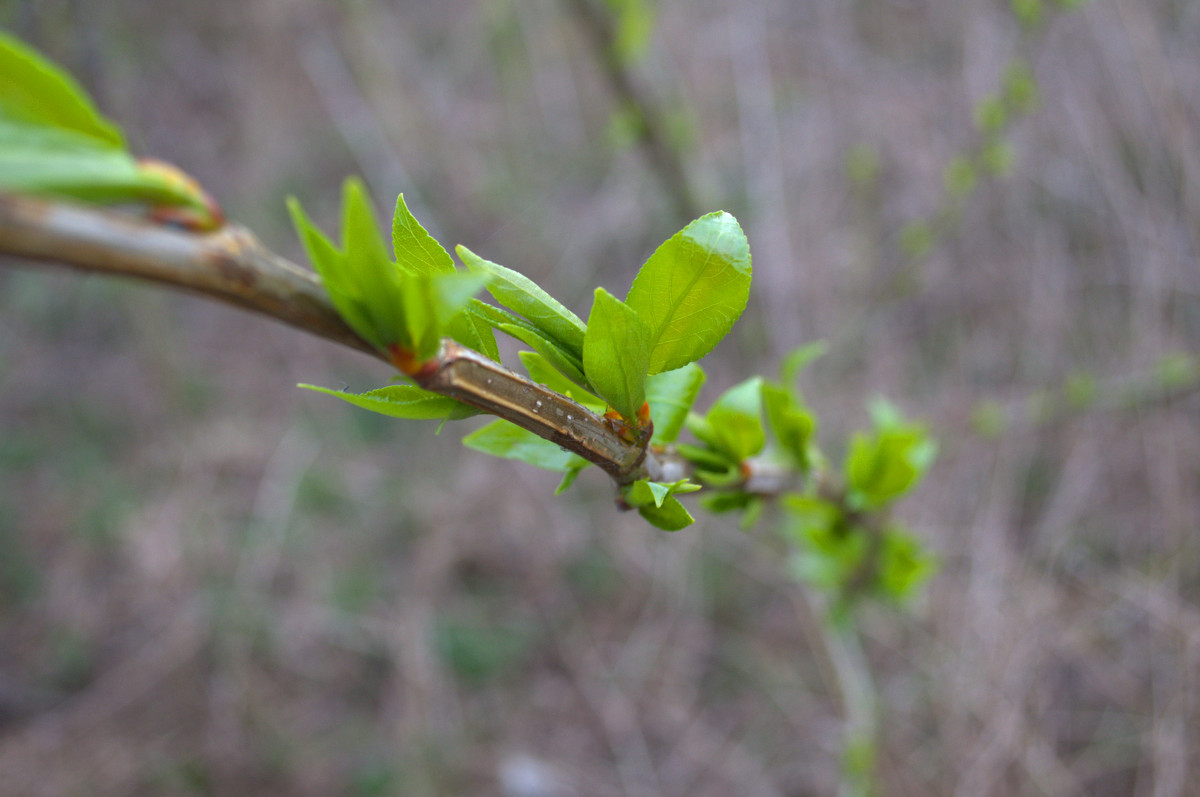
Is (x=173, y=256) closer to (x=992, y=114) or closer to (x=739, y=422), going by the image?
(x=739, y=422)

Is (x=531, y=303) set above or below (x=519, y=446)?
above

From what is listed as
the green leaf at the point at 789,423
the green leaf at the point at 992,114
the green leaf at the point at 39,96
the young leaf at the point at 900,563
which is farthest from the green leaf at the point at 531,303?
the green leaf at the point at 992,114

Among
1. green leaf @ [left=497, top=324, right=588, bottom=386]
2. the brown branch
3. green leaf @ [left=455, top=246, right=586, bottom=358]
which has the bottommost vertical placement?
green leaf @ [left=497, top=324, right=588, bottom=386]

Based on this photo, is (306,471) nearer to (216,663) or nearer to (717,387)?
(216,663)

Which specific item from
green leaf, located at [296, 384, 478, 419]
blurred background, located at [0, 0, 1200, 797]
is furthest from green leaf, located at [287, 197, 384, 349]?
blurred background, located at [0, 0, 1200, 797]

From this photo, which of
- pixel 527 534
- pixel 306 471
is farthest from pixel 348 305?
pixel 306 471

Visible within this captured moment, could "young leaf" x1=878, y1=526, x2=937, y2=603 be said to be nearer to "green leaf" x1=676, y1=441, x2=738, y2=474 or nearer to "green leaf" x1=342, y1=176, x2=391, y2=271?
"green leaf" x1=676, y1=441, x2=738, y2=474

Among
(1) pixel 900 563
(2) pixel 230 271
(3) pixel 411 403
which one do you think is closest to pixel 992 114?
(1) pixel 900 563

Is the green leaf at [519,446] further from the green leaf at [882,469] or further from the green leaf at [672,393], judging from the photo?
the green leaf at [882,469]
